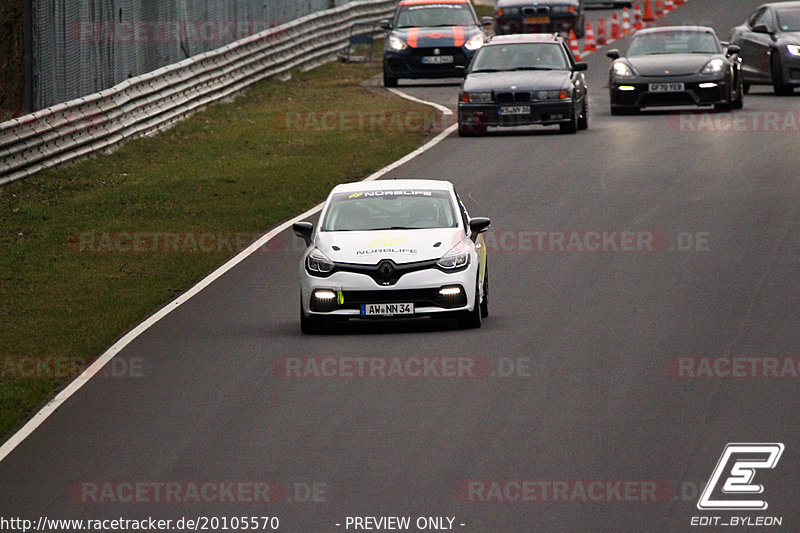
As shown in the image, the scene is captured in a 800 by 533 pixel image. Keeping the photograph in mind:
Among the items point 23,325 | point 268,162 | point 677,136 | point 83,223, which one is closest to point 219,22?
point 268,162

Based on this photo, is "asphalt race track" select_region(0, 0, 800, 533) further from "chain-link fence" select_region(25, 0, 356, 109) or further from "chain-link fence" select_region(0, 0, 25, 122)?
"chain-link fence" select_region(0, 0, 25, 122)

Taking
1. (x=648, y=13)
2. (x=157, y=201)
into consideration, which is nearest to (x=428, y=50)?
(x=157, y=201)

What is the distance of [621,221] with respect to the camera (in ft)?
67.6

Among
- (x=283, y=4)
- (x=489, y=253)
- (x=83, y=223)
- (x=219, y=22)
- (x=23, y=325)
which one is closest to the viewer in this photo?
(x=23, y=325)

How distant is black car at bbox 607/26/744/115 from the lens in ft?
97.5

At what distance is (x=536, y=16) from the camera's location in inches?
1785

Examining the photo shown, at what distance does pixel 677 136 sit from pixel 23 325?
1474 centimetres

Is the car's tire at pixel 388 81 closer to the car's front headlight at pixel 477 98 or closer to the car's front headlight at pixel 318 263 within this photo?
the car's front headlight at pixel 477 98

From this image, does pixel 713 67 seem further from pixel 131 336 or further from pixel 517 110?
pixel 131 336

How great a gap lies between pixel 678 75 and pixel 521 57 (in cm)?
273

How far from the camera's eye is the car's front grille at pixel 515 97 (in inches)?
1104

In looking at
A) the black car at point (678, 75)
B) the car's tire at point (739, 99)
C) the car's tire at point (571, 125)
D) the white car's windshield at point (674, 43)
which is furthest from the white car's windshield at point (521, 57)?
the car's tire at point (739, 99)

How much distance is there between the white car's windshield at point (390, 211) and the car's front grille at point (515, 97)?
39.6 feet

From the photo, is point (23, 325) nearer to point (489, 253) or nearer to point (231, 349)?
point (231, 349)
